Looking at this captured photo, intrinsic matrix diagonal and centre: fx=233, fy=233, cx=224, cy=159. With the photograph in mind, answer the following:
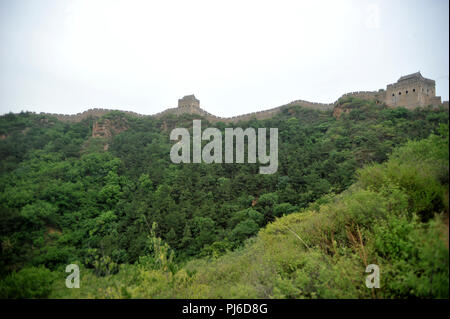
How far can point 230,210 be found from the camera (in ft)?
57.7

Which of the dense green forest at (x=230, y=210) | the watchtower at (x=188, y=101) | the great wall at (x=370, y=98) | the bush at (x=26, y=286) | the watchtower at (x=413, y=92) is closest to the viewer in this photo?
the dense green forest at (x=230, y=210)

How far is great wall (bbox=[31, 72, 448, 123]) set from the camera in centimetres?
2506

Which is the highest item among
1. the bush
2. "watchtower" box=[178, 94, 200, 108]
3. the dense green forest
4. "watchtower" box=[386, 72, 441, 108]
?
"watchtower" box=[178, 94, 200, 108]

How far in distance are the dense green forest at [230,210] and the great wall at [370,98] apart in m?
2.03

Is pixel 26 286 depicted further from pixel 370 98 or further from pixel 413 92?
pixel 370 98

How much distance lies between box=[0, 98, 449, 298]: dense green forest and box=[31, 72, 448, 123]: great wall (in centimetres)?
203

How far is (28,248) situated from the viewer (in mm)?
13953

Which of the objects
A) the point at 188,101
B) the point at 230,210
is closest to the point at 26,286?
the point at 230,210

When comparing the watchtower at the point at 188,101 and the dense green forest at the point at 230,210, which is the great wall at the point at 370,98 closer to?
the watchtower at the point at 188,101

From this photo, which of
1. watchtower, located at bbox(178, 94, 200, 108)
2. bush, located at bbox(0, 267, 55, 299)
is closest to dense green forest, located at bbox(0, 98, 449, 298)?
bush, located at bbox(0, 267, 55, 299)

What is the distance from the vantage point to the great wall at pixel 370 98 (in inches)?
987

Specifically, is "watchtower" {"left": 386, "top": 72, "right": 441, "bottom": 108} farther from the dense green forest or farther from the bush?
the bush

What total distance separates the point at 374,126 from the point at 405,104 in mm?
7374

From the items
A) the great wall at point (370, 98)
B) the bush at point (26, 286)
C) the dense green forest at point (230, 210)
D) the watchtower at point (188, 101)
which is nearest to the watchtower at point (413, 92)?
the great wall at point (370, 98)
